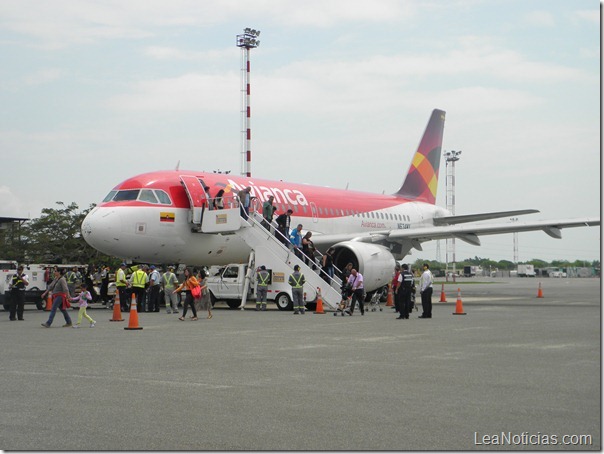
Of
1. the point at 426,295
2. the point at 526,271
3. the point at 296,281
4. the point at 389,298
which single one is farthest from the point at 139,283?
the point at 526,271

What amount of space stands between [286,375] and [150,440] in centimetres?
364

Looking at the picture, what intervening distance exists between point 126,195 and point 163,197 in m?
1.12

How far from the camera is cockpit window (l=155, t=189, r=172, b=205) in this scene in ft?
82.2

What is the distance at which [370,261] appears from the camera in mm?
25688

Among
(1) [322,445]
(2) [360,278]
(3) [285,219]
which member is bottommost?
(1) [322,445]

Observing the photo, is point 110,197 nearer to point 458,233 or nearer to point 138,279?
point 138,279

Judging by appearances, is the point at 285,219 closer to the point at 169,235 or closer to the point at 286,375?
the point at 169,235

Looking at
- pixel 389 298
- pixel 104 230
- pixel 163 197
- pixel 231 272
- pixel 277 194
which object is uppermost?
pixel 277 194

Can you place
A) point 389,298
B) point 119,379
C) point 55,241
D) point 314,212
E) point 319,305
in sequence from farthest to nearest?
point 55,241, point 314,212, point 389,298, point 319,305, point 119,379

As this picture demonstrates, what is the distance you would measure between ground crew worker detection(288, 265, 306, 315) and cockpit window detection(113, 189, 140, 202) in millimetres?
5673

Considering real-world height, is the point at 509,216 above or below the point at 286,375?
above

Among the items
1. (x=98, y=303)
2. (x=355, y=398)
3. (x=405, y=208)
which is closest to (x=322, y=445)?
(x=355, y=398)

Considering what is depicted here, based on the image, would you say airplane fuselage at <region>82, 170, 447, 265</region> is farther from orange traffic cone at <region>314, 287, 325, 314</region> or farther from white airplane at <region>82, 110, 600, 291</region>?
orange traffic cone at <region>314, 287, 325, 314</region>

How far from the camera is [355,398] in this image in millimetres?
8312
